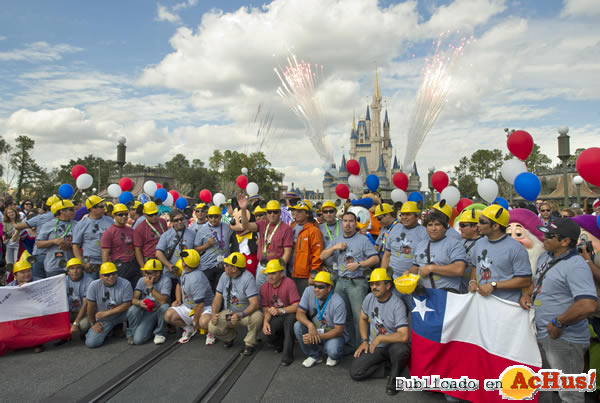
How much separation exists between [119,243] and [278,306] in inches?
121

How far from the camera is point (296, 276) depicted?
232 inches

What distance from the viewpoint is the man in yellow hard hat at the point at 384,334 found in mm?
4430

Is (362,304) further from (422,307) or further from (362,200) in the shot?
(362,200)

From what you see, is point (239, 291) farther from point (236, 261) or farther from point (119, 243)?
point (119, 243)

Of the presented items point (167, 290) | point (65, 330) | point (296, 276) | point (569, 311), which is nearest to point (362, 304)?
point (296, 276)

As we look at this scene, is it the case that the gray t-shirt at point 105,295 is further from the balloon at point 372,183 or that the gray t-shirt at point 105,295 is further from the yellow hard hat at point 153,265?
the balloon at point 372,183

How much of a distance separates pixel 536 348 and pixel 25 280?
6.99 metres

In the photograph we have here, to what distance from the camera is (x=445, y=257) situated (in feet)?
14.4

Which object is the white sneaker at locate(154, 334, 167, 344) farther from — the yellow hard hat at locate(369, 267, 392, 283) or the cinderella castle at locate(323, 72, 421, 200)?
A: the cinderella castle at locate(323, 72, 421, 200)

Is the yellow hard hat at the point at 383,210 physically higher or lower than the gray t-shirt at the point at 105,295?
higher

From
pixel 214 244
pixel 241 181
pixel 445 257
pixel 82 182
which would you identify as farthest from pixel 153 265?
pixel 82 182

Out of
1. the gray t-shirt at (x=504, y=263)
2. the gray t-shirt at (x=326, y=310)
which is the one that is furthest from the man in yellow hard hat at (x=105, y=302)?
the gray t-shirt at (x=504, y=263)

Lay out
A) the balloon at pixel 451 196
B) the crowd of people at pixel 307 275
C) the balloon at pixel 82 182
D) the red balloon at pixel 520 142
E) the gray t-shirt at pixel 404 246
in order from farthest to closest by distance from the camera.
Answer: the balloon at pixel 82 182 < the balloon at pixel 451 196 < the red balloon at pixel 520 142 < the gray t-shirt at pixel 404 246 < the crowd of people at pixel 307 275

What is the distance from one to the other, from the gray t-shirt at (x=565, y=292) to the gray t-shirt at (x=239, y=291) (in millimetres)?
3557
